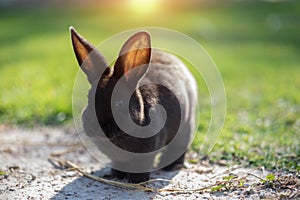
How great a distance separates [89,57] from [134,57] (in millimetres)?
385

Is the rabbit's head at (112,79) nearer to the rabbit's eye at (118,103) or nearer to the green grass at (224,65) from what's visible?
the rabbit's eye at (118,103)

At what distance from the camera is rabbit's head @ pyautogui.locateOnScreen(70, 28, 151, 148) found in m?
3.71

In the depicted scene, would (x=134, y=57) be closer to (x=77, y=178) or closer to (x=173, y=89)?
(x=173, y=89)

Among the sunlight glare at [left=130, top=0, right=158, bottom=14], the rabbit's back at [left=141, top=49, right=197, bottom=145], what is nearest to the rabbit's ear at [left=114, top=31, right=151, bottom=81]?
the rabbit's back at [left=141, top=49, right=197, bottom=145]

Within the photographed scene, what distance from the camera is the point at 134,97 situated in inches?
154

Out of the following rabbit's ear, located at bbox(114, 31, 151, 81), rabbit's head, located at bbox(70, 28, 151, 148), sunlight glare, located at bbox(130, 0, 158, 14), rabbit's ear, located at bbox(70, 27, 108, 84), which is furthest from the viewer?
sunlight glare, located at bbox(130, 0, 158, 14)

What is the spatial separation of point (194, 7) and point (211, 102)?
559 inches

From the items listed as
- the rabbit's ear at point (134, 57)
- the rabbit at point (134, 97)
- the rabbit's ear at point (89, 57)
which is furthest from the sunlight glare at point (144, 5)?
the rabbit's ear at point (134, 57)

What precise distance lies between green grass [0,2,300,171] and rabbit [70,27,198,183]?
882 millimetres

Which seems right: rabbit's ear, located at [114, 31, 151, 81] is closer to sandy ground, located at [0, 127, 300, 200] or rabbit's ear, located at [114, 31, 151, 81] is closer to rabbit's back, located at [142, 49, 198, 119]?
rabbit's back, located at [142, 49, 198, 119]

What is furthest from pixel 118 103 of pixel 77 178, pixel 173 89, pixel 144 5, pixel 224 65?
pixel 144 5

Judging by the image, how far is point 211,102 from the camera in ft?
22.8

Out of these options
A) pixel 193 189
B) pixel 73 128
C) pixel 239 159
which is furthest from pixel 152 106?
pixel 73 128

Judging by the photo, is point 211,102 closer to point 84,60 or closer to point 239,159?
point 239,159
